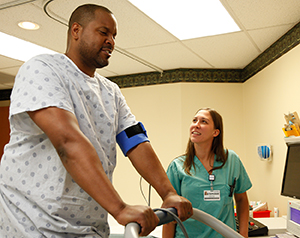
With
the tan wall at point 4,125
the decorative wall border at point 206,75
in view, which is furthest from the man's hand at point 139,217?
the tan wall at point 4,125

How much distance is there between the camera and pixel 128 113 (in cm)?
115

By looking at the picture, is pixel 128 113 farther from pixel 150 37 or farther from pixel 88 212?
pixel 150 37

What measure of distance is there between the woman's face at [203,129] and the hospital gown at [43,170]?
1243 millimetres

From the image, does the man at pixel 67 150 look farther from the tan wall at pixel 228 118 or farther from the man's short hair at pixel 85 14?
the tan wall at pixel 228 118

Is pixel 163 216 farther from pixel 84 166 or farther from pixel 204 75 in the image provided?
pixel 204 75

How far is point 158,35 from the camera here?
306cm

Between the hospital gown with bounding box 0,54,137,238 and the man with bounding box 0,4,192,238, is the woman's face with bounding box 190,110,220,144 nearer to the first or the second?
the man with bounding box 0,4,192,238

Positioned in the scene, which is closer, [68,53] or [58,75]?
[58,75]

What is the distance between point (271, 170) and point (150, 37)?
1.85 metres

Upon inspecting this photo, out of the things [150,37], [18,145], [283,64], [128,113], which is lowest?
[18,145]

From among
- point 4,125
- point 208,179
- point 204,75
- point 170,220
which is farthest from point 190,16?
point 4,125

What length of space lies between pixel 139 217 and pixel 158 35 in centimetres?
255

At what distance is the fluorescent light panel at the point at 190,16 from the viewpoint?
244 cm

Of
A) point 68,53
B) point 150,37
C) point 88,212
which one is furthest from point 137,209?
point 150,37
